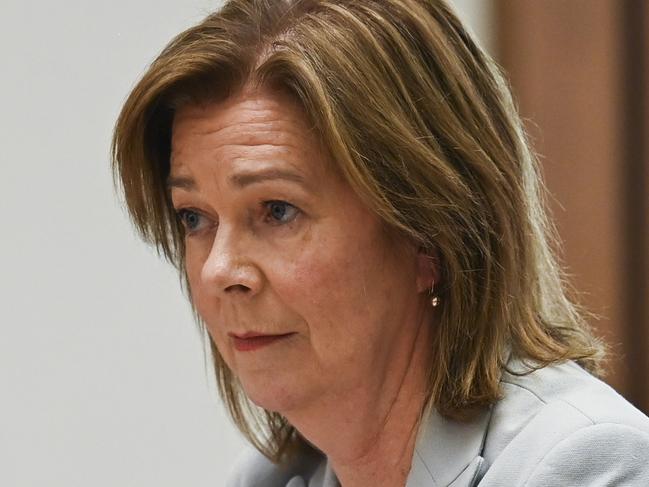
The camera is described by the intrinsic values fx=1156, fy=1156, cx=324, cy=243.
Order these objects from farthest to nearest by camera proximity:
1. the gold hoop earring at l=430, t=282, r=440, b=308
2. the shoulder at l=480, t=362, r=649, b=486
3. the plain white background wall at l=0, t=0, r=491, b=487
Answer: the plain white background wall at l=0, t=0, r=491, b=487 → the gold hoop earring at l=430, t=282, r=440, b=308 → the shoulder at l=480, t=362, r=649, b=486

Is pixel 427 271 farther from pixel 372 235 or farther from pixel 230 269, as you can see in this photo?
pixel 230 269

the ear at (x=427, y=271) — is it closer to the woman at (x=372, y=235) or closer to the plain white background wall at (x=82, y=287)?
the woman at (x=372, y=235)

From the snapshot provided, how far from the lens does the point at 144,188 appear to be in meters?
1.84

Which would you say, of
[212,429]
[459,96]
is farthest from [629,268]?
[459,96]

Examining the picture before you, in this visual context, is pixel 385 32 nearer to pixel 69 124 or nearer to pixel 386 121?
pixel 386 121

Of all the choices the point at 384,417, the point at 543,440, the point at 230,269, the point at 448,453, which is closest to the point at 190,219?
the point at 230,269

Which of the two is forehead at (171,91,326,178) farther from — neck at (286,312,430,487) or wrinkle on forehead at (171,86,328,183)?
neck at (286,312,430,487)

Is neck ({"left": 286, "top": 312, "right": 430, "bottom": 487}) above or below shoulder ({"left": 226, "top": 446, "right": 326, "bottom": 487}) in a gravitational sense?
above

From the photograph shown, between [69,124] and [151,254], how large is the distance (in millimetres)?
330

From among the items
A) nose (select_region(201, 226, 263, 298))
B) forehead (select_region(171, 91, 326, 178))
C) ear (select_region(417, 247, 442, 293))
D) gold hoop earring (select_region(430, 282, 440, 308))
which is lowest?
gold hoop earring (select_region(430, 282, 440, 308))

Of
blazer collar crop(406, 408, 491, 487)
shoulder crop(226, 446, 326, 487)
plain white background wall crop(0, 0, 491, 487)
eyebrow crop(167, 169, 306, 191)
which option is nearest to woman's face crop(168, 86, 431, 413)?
eyebrow crop(167, 169, 306, 191)

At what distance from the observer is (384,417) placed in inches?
68.2

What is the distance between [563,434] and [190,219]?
64 centimetres

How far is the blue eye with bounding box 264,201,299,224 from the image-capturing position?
1604 mm
